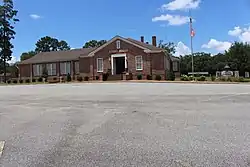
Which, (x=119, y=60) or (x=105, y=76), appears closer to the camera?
(x=105, y=76)

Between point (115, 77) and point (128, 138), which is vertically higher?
point (115, 77)

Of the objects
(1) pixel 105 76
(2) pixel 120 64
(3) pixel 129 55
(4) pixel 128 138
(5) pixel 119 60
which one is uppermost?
(3) pixel 129 55

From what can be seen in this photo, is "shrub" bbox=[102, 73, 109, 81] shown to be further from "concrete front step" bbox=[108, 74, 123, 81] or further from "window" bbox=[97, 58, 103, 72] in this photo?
"window" bbox=[97, 58, 103, 72]

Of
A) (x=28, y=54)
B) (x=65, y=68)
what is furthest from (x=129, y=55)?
(x=28, y=54)

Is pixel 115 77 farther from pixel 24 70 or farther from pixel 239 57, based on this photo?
pixel 239 57

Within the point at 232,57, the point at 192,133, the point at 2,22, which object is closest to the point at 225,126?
the point at 192,133

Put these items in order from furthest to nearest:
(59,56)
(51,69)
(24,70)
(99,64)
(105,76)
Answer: (24,70), (59,56), (51,69), (99,64), (105,76)

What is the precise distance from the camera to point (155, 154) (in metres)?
5.72

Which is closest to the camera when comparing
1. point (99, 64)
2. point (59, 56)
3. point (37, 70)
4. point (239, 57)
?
point (99, 64)

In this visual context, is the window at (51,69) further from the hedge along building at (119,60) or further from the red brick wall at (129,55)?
the red brick wall at (129,55)

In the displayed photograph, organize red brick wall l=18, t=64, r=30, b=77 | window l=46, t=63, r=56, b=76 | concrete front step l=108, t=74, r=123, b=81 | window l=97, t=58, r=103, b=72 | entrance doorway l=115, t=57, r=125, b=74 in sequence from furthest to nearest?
red brick wall l=18, t=64, r=30, b=77
window l=46, t=63, r=56, b=76
entrance doorway l=115, t=57, r=125, b=74
window l=97, t=58, r=103, b=72
concrete front step l=108, t=74, r=123, b=81

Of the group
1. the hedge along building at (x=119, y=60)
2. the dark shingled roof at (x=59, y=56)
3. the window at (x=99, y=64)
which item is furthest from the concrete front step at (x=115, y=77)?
the dark shingled roof at (x=59, y=56)

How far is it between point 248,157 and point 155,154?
1482 mm

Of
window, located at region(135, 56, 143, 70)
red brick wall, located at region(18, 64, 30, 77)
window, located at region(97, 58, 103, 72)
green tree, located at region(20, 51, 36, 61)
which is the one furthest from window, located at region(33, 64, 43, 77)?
green tree, located at region(20, 51, 36, 61)
